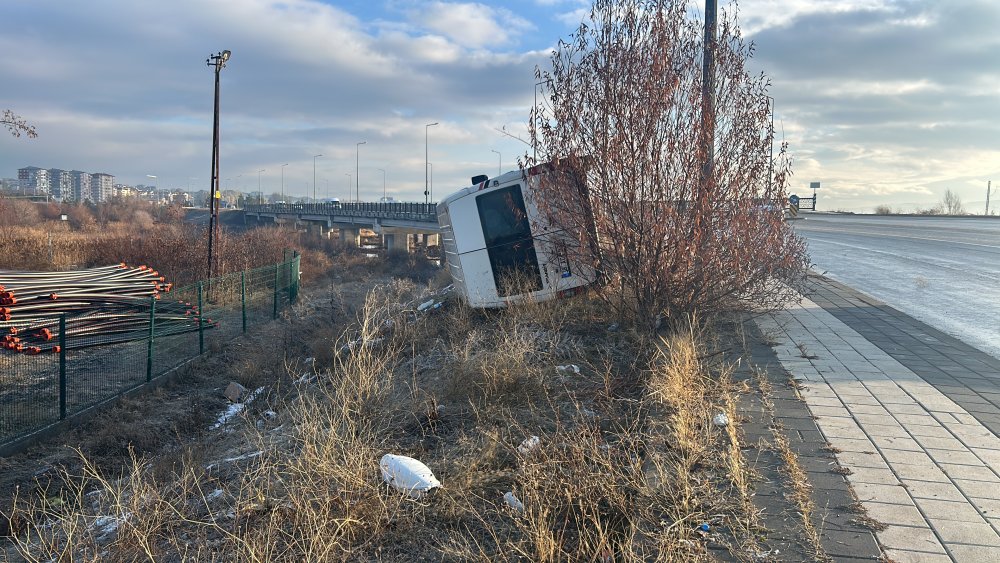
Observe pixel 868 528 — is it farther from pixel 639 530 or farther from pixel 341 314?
pixel 341 314

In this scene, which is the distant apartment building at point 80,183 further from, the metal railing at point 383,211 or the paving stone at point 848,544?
the paving stone at point 848,544

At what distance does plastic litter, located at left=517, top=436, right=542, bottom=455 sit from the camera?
184 inches

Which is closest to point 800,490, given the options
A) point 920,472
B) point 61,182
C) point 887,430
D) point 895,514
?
point 895,514

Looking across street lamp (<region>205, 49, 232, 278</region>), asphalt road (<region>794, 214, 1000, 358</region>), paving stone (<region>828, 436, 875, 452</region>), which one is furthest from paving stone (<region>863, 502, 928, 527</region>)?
street lamp (<region>205, 49, 232, 278</region>)

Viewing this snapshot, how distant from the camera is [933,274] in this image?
16.9m

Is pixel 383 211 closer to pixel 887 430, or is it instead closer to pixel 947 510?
pixel 887 430

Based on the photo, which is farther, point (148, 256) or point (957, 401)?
point (148, 256)

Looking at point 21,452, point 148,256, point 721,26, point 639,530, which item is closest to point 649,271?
point 721,26

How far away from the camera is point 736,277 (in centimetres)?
743

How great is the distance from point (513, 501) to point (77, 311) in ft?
40.1

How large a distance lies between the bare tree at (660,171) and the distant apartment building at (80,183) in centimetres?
18586

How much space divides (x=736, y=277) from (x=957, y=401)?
2.42 metres

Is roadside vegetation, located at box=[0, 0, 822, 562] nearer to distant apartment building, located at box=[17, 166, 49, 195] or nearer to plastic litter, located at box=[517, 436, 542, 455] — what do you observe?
plastic litter, located at box=[517, 436, 542, 455]

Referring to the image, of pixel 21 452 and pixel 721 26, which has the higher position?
pixel 721 26
